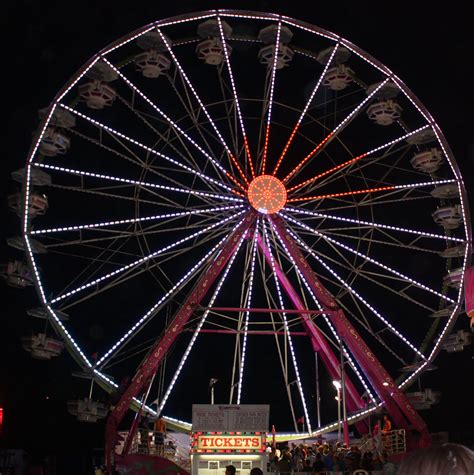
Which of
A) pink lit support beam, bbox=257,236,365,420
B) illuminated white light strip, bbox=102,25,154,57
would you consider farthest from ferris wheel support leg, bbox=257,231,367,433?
illuminated white light strip, bbox=102,25,154,57

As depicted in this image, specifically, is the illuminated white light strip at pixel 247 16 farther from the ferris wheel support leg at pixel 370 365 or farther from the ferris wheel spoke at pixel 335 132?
the ferris wheel support leg at pixel 370 365

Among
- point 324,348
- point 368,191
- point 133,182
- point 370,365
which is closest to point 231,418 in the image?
point 370,365

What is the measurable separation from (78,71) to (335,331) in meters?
10.1

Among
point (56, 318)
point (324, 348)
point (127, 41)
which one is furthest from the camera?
point (324, 348)

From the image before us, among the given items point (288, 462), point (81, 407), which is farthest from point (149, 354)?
point (288, 462)

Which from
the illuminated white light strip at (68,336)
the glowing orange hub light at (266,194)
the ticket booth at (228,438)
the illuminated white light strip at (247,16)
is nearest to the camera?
the ticket booth at (228,438)

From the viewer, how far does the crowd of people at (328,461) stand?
1755 centimetres

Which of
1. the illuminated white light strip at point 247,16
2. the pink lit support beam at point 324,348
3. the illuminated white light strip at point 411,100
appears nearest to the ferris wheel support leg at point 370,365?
the pink lit support beam at point 324,348

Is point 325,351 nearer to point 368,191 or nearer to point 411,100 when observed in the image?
point 368,191

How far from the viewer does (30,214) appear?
1948cm

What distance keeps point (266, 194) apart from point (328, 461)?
21.9 feet

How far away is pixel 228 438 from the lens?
1902 cm

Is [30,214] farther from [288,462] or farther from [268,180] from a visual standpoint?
[288,462]

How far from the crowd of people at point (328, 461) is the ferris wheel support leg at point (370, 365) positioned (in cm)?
185
